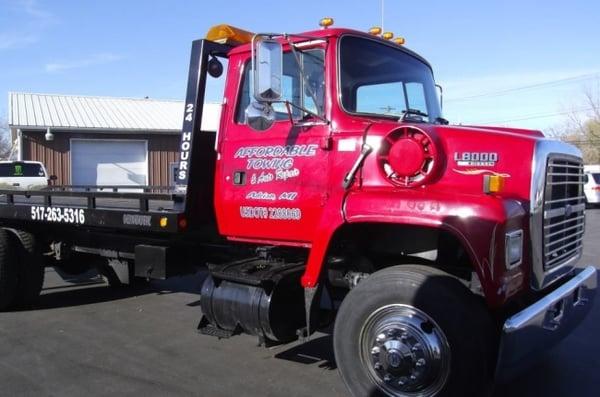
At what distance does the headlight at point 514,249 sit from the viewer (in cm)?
322

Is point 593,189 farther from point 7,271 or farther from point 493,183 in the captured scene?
point 7,271

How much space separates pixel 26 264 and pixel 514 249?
533 cm

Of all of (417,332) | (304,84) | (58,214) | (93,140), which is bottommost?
(417,332)

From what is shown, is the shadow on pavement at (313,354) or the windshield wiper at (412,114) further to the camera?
the shadow on pavement at (313,354)

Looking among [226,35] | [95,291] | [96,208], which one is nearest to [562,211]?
[226,35]

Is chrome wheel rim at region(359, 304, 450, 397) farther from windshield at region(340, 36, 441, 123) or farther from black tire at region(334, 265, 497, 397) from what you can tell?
windshield at region(340, 36, 441, 123)

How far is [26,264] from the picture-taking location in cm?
643

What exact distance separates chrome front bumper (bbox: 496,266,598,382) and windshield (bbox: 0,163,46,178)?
17601 mm

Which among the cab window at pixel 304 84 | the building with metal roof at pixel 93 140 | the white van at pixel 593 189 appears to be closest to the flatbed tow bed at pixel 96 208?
the cab window at pixel 304 84

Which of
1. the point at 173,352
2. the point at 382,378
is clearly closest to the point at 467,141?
the point at 382,378

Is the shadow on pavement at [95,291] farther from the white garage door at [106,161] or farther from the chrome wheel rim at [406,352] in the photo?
the white garage door at [106,161]

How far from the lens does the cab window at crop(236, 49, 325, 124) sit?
412 centimetres

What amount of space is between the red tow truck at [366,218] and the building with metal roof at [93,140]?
17673 mm

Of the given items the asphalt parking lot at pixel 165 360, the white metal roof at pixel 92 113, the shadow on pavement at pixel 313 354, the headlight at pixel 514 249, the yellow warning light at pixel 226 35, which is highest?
the white metal roof at pixel 92 113
